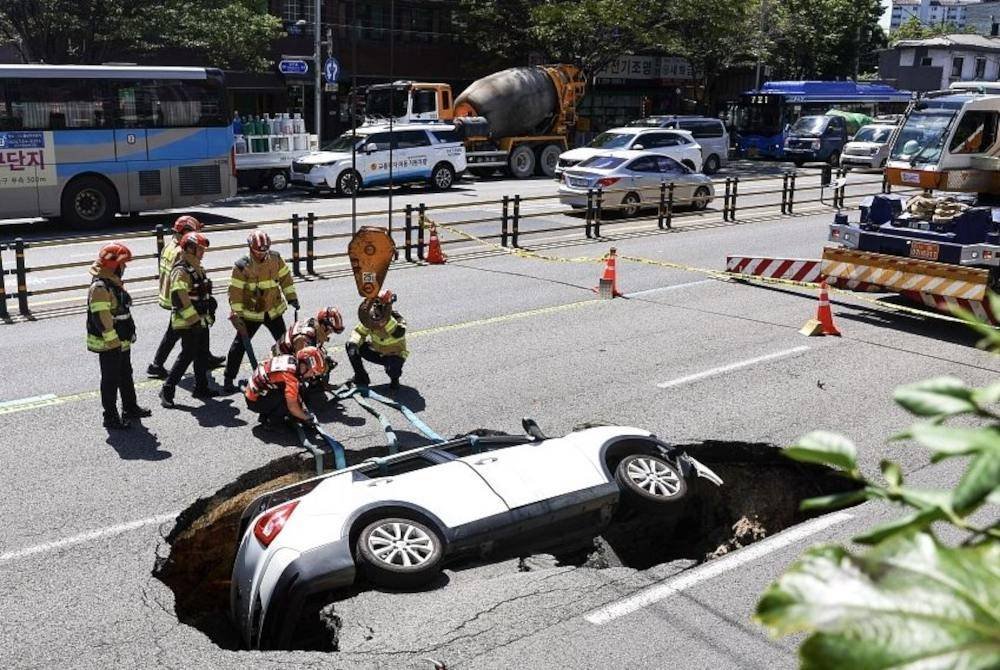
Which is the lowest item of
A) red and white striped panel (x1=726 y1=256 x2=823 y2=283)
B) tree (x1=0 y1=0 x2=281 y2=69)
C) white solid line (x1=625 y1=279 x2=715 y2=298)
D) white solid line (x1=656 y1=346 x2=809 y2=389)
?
white solid line (x1=656 y1=346 x2=809 y2=389)

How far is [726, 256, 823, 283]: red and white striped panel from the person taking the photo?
51.2ft

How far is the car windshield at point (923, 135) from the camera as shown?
1605cm

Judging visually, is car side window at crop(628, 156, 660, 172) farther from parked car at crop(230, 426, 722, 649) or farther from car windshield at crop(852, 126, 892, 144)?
→ car windshield at crop(852, 126, 892, 144)

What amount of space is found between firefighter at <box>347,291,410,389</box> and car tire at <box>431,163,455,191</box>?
70.7 ft

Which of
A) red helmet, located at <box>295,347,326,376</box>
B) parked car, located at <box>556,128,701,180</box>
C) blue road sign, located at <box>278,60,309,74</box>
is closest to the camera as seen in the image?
red helmet, located at <box>295,347,326,376</box>

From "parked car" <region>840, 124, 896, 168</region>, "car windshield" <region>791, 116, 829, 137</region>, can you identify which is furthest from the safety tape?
"car windshield" <region>791, 116, 829, 137</region>

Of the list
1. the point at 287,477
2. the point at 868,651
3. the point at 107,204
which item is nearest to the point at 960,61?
the point at 107,204

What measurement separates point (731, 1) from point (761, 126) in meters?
6.26

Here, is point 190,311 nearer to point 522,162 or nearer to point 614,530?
point 614,530

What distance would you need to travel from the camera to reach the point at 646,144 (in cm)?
2956

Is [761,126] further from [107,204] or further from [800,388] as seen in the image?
[800,388]

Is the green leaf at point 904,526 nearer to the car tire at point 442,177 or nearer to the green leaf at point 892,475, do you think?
the green leaf at point 892,475

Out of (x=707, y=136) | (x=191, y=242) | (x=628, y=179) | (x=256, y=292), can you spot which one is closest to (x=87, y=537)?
(x=191, y=242)

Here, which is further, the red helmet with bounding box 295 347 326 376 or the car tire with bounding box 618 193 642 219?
the car tire with bounding box 618 193 642 219
